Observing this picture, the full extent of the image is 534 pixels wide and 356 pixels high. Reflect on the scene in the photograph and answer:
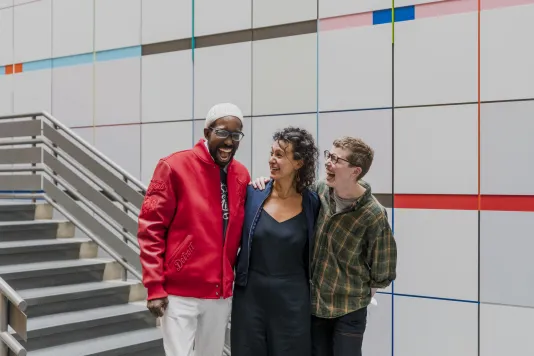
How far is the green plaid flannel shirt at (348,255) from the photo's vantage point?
2414mm

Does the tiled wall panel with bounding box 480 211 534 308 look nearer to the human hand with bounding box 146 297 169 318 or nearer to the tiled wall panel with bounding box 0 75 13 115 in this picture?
the human hand with bounding box 146 297 169 318

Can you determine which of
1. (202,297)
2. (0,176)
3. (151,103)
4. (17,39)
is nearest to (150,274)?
(202,297)

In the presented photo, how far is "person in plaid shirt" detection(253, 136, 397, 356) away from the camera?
240 centimetres

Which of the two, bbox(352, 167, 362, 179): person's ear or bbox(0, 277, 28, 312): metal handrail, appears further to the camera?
bbox(0, 277, 28, 312): metal handrail

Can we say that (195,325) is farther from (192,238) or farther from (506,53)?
(506,53)

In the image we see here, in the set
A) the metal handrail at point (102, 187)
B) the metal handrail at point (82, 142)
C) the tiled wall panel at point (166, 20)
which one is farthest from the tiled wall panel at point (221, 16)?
the metal handrail at point (102, 187)

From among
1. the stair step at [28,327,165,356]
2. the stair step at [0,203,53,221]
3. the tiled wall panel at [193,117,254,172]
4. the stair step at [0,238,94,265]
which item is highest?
the tiled wall panel at [193,117,254,172]

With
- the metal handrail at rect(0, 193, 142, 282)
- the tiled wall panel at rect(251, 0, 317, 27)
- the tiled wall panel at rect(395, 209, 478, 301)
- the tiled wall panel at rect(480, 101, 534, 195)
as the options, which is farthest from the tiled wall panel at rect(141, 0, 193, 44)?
the tiled wall panel at rect(480, 101, 534, 195)

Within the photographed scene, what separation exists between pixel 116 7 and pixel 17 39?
5.29ft

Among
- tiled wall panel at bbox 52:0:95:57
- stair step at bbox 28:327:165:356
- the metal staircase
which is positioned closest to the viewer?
stair step at bbox 28:327:165:356

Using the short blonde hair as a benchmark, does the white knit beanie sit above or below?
above

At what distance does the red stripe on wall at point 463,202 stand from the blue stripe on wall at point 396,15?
1.21 m

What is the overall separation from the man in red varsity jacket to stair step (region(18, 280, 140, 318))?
1790 millimetres

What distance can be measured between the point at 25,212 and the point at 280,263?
11.6 ft
